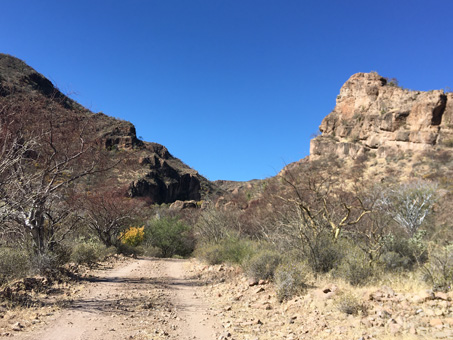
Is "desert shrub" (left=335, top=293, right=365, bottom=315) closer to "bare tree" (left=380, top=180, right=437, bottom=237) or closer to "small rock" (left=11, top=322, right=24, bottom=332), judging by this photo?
"small rock" (left=11, top=322, right=24, bottom=332)

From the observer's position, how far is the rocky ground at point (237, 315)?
4.48 m

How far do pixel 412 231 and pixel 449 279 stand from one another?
15343mm

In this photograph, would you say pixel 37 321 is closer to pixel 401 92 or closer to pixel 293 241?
pixel 293 241

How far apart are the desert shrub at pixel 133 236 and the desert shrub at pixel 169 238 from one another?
1.06 meters

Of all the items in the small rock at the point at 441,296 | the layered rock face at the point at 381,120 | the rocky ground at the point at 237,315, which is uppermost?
the layered rock face at the point at 381,120

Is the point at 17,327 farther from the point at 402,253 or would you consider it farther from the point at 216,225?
the point at 216,225

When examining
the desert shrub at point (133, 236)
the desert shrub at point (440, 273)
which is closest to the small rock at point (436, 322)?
the desert shrub at point (440, 273)

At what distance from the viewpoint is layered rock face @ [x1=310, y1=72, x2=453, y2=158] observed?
45375 mm

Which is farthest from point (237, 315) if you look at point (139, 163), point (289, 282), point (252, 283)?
point (139, 163)

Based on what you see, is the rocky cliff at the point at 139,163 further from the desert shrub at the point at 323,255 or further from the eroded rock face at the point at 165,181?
the desert shrub at the point at 323,255

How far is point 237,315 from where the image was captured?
6145 millimetres

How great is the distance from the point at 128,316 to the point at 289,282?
10.8ft

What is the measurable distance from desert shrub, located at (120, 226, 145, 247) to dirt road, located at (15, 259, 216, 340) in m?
20.6

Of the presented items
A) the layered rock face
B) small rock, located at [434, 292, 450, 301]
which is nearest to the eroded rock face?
the layered rock face
